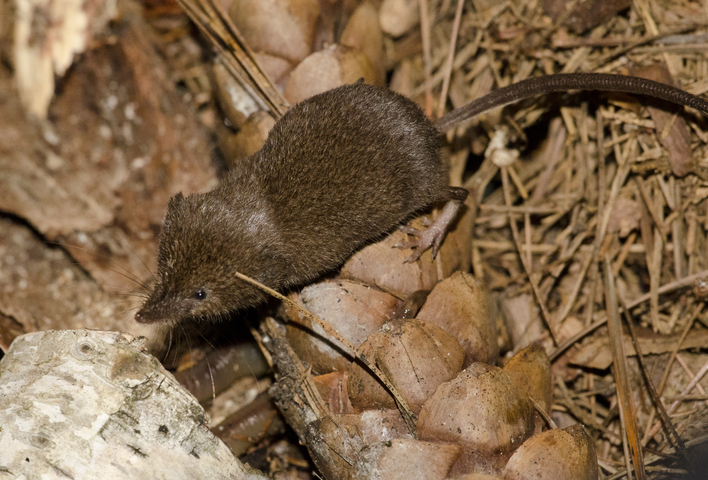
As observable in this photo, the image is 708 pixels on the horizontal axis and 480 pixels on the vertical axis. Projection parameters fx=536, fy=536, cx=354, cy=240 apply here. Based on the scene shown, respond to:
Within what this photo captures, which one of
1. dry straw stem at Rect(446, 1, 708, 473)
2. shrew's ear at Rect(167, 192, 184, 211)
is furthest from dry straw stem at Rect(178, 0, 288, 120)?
dry straw stem at Rect(446, 1, 708, 473)

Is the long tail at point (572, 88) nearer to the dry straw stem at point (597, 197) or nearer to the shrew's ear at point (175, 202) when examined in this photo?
the dry straw stem at point (597, 197)

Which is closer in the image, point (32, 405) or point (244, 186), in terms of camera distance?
point (32, 405)

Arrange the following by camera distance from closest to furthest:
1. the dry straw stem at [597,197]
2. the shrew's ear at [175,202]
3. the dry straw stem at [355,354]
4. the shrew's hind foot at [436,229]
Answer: the dry straw stem at [355,354]
the shrew's hind foot at [436,229]
the shrew's ear at [175,202]
the dry straw stem at [597,197]

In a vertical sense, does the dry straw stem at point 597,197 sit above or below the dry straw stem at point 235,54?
below

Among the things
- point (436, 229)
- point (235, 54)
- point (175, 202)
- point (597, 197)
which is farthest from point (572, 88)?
point (175, 202)

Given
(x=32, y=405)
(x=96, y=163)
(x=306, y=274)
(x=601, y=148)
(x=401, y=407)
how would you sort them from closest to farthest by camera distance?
(x=32, y=405) → (x=401, y=407) → (x=306, y=274) → (x=601, y=148) → (x=96, y=163)

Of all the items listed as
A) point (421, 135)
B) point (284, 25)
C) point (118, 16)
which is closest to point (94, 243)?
point (118, 16)

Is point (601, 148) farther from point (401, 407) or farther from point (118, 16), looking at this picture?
point (118, 16)

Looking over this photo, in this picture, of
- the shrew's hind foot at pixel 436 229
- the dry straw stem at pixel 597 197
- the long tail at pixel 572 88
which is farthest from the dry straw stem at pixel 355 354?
the long tail at pixel 572 88
